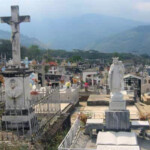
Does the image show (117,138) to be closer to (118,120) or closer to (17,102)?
(118,120)

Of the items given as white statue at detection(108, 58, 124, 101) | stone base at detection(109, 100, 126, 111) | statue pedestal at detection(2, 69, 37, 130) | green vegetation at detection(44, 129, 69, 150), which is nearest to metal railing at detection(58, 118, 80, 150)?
green vegetation at detection(44, 129, 69, 150)

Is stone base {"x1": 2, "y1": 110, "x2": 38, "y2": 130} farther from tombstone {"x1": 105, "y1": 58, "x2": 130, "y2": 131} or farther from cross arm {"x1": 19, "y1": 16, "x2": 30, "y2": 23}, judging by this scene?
cross arm {"x1": 19, "y1": 16, "x2": 30, "y2": 23}

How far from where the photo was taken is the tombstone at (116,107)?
9398mm

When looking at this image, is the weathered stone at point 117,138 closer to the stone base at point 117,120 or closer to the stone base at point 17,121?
the stone base at point 117,120

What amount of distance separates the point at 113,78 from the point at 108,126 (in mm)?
1608

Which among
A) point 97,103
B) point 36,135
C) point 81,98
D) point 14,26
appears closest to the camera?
point 36,135

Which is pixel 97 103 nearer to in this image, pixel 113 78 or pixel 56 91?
pixel 56 91

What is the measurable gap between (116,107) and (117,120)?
0.45 metres

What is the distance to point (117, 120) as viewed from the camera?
9.42 m

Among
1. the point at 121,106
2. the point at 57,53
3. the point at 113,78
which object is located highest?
the point at 57,53

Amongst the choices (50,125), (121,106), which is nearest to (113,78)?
(121,106)

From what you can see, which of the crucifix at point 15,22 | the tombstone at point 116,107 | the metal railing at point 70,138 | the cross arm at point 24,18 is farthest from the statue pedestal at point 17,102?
the tombstone at point 116,107

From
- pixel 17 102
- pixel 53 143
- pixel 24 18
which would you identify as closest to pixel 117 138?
pixel 53 143

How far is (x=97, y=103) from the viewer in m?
17.0
